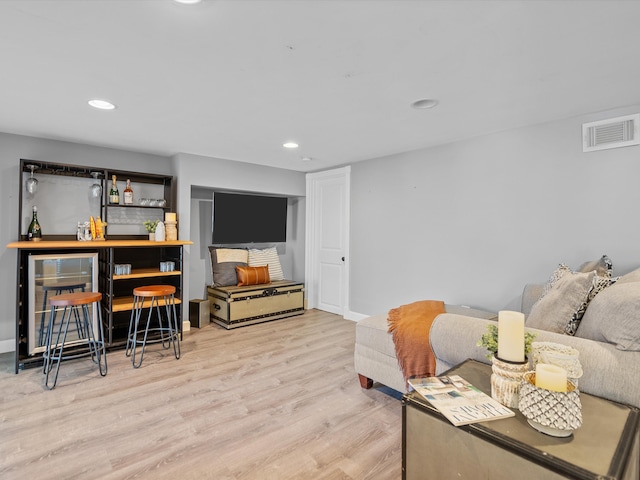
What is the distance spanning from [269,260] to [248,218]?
0.75 m

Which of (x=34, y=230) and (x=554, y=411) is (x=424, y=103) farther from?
(x=34, y=230)

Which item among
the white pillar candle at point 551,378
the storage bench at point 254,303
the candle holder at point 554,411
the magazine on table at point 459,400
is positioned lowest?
the storage bench at point 254,303

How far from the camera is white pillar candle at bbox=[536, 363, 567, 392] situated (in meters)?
1.13

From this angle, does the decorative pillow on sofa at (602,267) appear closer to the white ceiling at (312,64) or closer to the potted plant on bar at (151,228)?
the white ceiling at (312,64)

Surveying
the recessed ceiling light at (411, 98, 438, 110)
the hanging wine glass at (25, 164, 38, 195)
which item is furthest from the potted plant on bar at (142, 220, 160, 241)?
the recessed ceiling light at (411, 98, 438, 110)

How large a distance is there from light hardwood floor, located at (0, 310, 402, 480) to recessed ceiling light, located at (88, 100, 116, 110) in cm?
221

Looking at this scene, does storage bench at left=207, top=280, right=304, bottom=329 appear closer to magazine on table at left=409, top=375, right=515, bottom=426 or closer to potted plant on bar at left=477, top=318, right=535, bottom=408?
magazine on table at left=409, top=375, right=515, bottom=426

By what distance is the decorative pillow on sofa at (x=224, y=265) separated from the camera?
4.71 m

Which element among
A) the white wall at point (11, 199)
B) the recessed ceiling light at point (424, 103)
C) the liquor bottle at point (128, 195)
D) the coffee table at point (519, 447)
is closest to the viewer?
the coffee table at point (519, 447)

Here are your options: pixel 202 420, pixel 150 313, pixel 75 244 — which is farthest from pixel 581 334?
pixel 75 244

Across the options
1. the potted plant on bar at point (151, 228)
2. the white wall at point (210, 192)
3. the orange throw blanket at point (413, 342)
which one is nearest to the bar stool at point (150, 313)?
the white wall at point (210, 192)

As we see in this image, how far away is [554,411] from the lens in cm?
112

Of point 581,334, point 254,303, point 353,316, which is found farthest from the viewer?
point 353,316

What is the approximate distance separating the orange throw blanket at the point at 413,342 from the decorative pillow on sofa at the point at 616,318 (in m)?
0.83
